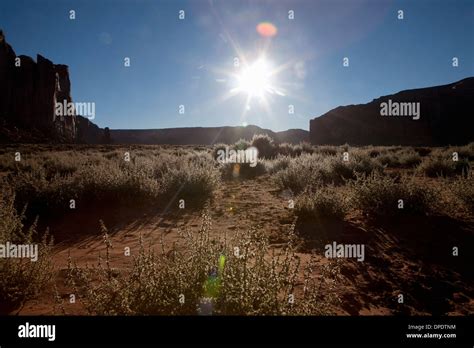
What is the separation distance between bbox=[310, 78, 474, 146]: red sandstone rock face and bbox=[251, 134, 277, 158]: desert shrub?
48.7 meters

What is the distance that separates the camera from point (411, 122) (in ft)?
220

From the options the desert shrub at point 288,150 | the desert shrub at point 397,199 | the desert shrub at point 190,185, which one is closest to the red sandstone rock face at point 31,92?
the desert shrub at point 288,150

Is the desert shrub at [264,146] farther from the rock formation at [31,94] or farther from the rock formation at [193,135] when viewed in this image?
the rock formation at [193,135]

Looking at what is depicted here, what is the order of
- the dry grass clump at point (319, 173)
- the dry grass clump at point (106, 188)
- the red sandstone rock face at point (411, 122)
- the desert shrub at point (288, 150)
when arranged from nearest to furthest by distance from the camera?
the dry grass clump at point (106, 188) → the dry grass clump at point (319, 173) → the desert shrub at point (288, 150) → the red sandstone rock face at point (411, 122)

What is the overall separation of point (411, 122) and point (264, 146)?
58.0 metres

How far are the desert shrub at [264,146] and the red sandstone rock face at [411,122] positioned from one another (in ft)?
160

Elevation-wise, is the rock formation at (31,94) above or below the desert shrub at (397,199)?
above

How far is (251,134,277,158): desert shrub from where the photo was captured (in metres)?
22.7

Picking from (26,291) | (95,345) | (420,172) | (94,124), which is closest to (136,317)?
(95,345)

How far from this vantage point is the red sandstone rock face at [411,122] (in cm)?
6075

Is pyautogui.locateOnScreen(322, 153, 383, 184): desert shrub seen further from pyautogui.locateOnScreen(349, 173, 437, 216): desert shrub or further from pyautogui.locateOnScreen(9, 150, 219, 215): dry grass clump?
pyautogui.locateOnScreen(349, 173, 437, 216): desert shrub
